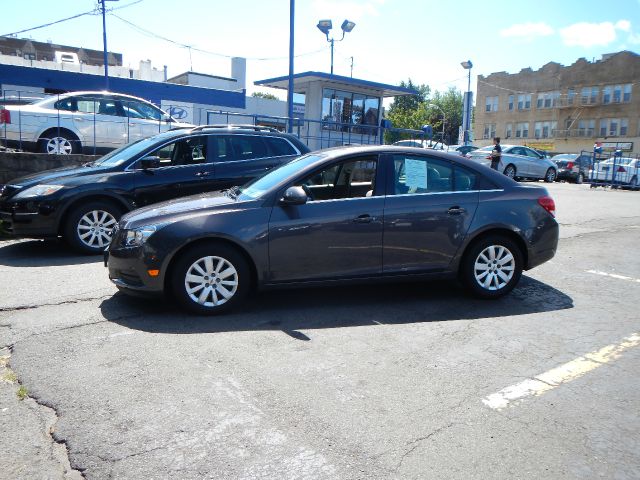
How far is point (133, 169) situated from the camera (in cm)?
760

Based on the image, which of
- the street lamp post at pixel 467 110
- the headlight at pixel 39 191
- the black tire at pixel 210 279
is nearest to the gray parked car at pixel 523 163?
the street lamp post at pixel 467 110

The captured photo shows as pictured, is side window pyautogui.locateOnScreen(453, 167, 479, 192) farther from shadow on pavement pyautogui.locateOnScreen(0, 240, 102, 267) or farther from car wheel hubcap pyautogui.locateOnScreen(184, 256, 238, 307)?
shadow on pavement pyautogui.locateOnScreen(0, 240, 102, 267)

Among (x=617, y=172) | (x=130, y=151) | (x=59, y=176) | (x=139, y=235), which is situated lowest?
(x=139, y=235)

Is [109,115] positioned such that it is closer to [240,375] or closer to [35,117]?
[35,117]

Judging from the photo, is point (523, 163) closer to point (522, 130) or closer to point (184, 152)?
point (184, 152)

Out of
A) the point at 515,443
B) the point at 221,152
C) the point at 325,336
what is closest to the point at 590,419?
the point at 515,443

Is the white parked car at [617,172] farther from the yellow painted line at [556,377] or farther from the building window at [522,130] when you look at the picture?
the building window at [522,130]

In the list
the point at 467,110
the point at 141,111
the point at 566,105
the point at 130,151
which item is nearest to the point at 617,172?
the point at 467,110

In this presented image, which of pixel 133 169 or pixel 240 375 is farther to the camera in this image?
pixel 133 169

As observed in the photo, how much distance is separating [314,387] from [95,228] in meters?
5.05

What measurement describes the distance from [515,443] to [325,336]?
1.88m

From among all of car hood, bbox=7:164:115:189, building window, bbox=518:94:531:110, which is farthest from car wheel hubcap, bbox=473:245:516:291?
building window, bbox=518:94:531:110

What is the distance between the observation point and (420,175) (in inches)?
216

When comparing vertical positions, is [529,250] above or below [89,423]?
above
